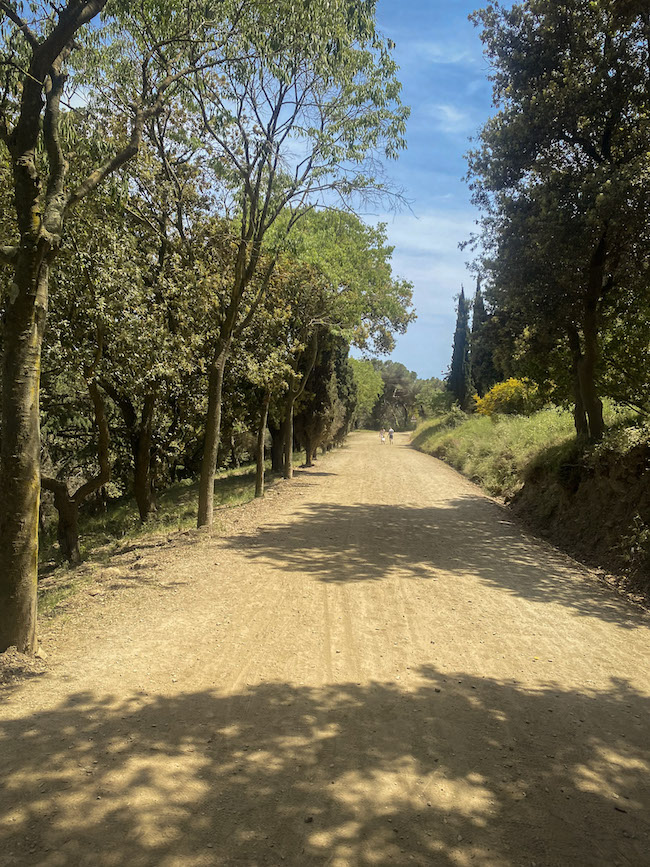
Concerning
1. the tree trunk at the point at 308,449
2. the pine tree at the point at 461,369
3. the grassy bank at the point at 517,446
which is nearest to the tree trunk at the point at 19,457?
the grassy bank at the point at 517,446

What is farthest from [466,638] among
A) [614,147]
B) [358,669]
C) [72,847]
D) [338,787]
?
[614,147]

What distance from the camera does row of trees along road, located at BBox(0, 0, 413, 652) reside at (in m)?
5.07

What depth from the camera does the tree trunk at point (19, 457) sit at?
499 centimetres

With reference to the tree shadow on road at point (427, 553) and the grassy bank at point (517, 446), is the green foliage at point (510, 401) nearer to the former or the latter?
the grassy bank at point (517, 446)

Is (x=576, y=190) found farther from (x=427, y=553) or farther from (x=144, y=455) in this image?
(x=144, y=455)

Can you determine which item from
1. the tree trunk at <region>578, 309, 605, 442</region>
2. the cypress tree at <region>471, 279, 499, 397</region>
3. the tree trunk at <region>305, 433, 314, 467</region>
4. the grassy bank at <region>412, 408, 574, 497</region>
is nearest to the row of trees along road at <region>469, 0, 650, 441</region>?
the tree trunk at <region>578, 309, 605, 442</region>

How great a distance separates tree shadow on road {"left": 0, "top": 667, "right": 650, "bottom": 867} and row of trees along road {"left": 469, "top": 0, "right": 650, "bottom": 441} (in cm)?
910

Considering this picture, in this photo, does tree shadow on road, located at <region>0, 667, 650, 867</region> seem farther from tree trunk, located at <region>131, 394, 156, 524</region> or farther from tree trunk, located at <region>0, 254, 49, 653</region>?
tree trunk, located at <region>131, 394, 156, 524</region>

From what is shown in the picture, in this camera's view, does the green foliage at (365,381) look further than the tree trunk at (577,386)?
Yes

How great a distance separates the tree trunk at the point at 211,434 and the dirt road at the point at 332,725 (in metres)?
3.20

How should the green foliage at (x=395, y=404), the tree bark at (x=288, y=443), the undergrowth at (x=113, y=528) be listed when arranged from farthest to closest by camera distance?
1. the green foliage at (x=395, y=404)
2. the tree bark at (x=288, y=443)
3. the undergrowth at (x=113, y=528)

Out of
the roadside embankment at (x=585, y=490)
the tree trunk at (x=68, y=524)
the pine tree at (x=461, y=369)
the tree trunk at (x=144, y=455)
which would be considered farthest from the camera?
the pine tree at (x=461, y=369)

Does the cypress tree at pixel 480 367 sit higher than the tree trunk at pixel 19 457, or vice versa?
the cypress tree at pixel 480 367

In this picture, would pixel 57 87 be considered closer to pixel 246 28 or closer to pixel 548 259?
pixel 246 28
